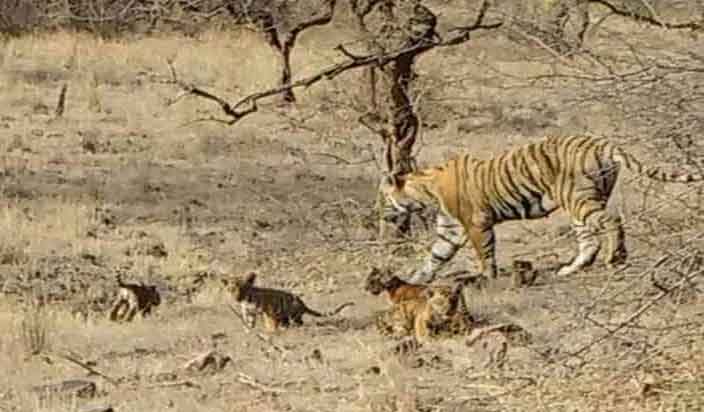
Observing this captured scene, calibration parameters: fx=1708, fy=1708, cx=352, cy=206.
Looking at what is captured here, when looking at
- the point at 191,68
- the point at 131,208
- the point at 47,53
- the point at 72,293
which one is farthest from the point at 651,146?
the point at 47,53

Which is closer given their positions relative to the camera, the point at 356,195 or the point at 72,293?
the point at 72,293

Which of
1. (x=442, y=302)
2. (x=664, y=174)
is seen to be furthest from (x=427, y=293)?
(x=664, y=174)

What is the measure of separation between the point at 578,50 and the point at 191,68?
18780mm

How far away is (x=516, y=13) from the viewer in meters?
7.65

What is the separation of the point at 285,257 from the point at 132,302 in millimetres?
2495

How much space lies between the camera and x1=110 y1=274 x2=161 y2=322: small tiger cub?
9.49m

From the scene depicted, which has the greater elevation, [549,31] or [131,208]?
[549,31]

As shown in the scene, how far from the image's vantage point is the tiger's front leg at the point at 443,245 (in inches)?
423

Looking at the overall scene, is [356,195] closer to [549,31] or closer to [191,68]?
[549,31]

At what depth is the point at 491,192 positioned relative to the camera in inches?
436

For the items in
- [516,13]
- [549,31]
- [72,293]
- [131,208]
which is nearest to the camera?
[549,31]

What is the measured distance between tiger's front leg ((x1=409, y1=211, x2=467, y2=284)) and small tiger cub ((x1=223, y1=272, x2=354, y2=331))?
1609 millimetres

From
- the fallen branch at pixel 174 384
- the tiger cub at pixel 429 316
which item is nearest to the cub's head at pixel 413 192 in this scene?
the tiger cub at pixel 429 316

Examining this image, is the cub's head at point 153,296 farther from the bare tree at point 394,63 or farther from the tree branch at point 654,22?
the tree branch at point 654,22
